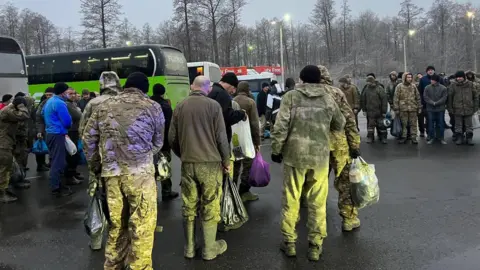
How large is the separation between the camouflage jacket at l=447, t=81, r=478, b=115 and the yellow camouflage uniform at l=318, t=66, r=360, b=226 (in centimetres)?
715

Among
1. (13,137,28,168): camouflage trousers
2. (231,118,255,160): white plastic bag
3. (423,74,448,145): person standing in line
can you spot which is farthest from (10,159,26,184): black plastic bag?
(423,74,448,145): person standing in line

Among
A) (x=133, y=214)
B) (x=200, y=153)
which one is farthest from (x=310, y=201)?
(x=133, y=214)

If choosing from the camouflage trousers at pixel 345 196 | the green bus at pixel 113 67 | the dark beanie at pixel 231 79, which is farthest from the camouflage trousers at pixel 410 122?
the green bus at pixel 113 67

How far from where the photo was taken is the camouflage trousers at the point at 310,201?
4.35 meters

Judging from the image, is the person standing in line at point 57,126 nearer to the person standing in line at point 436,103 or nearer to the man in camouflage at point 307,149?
the man in camouflage at point 307,149

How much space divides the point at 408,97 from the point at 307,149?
7.81 meters

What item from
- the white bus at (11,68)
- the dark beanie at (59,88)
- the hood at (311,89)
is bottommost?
the hood at (311,89)

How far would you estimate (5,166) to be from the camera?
7.30 metres

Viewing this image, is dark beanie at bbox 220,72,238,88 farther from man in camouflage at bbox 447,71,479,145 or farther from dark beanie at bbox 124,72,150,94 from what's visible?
man in camouflage at bbox 447,71,479,145

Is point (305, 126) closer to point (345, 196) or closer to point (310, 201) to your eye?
point (310, 201)

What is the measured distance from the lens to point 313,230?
14.3ft

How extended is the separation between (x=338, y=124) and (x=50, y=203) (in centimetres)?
516

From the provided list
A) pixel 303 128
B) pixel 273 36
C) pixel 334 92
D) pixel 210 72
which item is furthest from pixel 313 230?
pixel 273 36

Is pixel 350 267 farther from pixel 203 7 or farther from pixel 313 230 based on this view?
pixel 203 7
